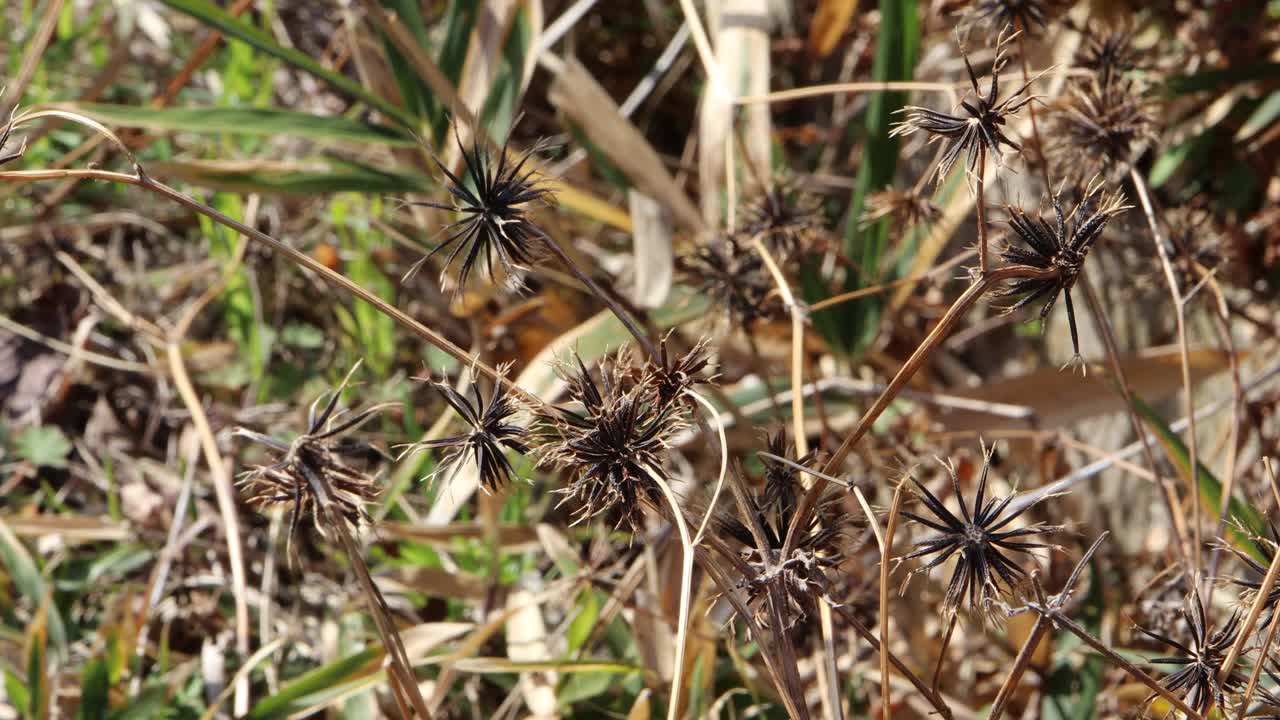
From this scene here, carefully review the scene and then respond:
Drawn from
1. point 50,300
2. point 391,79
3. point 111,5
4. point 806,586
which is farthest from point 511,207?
point 111,5

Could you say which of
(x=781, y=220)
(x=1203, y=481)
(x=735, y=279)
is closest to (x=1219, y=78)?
(x=1203, y=481)

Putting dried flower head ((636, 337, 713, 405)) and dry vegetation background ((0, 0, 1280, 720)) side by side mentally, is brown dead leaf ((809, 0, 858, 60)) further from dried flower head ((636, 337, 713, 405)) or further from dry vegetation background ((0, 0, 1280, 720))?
dried flower head ((636, 337, 713, 405))

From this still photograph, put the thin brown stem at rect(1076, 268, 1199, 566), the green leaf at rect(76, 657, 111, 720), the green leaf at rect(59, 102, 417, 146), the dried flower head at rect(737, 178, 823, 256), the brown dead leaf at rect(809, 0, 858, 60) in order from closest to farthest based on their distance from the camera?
the thin brown stem at rect(1076, 268, 1199, 566), the dried flower head at rect(737, 178, 823, 256), the green leaf at rect(76, 657, 111, 720), the green leaf at rect(59, 102, 417, 146), the brown dead leaf at rect(809, 0, 858, 60)

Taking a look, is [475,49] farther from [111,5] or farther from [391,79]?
[111,5]

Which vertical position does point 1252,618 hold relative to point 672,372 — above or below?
below

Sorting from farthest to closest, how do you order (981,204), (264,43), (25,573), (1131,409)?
(264,43), (25,573), (1131,409), (981,204)

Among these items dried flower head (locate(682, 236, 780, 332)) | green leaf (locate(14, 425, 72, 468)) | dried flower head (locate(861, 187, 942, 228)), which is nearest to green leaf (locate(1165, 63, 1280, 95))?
dried flower head (locate(861, 187, 942, 228))

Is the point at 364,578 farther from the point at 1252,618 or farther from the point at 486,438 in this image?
the point at 1252,618

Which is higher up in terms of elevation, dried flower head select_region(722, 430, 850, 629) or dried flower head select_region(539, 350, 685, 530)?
dried flower head select_region(539, 350, 685, 530)

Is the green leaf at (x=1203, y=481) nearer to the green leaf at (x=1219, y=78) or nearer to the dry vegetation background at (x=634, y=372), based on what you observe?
the dry vegetation background at (x=634, y=372)
